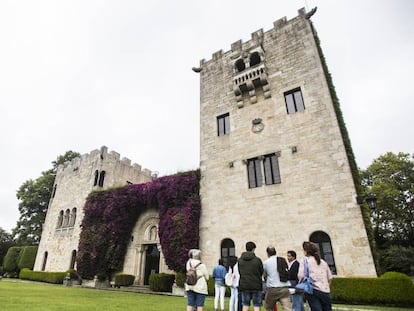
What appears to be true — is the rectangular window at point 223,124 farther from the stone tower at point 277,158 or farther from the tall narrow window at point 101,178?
the tall narrow window at point 101,178

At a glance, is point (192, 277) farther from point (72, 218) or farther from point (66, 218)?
point (66, 218)

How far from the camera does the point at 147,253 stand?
18078 millimetres

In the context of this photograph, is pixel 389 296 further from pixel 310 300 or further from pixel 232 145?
pixel 232 145

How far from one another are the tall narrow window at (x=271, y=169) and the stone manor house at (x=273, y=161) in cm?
6

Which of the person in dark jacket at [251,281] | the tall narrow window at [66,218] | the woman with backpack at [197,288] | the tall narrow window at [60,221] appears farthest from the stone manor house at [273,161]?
the tall narrow window at [60,221]

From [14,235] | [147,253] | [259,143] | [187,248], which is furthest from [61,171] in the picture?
[259,143]

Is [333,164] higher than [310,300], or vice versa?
[333,164]

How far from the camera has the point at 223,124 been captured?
57.2ft

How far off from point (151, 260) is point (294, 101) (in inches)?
558

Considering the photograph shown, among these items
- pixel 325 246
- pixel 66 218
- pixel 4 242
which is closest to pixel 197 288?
pixel 325 246

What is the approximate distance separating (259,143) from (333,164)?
4259mm

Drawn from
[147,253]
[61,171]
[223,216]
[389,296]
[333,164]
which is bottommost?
[389,296]

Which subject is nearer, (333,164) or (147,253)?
(333,164)

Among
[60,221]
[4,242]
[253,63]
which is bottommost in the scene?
[4,242]
